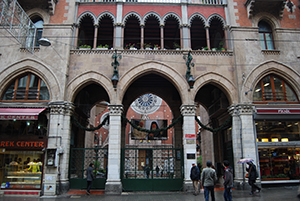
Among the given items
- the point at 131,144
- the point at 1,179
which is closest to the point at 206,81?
the point at 1,179

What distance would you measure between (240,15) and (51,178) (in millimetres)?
16465

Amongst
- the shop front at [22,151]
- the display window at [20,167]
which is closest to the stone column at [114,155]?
the shop front at [22,151]

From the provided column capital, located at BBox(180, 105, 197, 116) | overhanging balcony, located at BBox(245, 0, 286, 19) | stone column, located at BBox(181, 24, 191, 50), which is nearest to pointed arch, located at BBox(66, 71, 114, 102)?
column capital, located at BBox(180, 105, 197, 116)

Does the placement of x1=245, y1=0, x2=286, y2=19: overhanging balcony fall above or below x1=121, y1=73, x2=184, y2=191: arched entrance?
above

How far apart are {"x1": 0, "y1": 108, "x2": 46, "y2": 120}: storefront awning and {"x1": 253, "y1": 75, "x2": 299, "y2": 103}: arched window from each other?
45.4ft

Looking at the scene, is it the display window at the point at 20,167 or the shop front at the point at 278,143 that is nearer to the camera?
the display window at the point at 20,167

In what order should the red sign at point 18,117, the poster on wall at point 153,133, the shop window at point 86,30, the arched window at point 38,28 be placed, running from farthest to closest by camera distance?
the poster on wall at point 153,133, the shop window at point 86,30, the arched window at point 38,28, the red sign at point 18,117

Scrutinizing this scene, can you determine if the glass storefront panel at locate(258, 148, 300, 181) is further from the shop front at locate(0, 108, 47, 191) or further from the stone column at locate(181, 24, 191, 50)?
the shop front at locate(0, 108, 47, 191)

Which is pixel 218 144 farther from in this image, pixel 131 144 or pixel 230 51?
pixel 131 144

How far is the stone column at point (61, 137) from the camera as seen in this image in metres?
14.0

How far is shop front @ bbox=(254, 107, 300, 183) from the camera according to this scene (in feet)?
48.9

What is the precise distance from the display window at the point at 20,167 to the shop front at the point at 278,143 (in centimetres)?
1375

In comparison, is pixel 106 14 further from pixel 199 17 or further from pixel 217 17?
pixel 217 17

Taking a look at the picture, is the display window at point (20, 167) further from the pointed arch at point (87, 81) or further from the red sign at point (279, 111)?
the red sign at point (279, 111)
